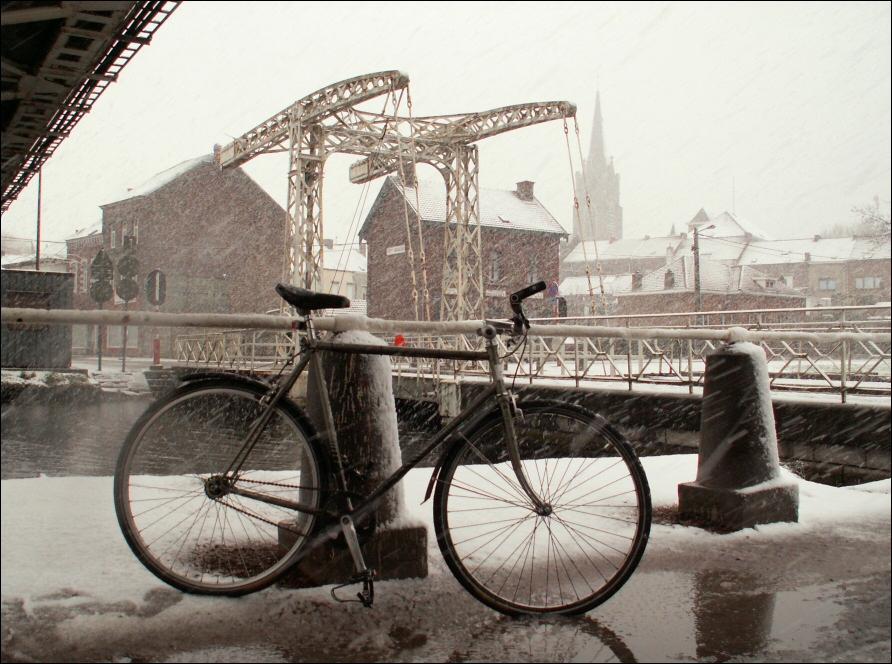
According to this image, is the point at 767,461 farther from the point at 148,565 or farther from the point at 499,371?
the point at 148,565

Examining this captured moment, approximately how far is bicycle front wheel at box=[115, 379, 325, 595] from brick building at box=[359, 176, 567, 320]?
524 inches

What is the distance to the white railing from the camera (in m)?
1.98

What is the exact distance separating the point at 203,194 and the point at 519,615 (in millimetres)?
24114

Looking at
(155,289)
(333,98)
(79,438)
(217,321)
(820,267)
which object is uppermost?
(333,98)

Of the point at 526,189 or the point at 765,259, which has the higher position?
the point at 526,189

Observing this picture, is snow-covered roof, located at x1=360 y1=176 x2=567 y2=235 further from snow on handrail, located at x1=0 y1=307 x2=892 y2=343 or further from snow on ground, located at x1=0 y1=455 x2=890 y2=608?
snow on ground, located at x1=0 y1=455 x2=890 y2=608

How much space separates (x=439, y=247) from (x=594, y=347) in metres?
13.3

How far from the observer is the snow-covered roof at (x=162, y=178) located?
20.5 meters

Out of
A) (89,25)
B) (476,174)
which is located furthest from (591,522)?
(476,174)

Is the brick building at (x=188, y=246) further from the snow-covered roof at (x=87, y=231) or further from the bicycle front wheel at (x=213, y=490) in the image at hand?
the bicycle front wheel at (x=213, y=490)

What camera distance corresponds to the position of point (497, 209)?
84.6 ft

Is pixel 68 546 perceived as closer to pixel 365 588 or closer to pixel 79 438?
pixel 365 588

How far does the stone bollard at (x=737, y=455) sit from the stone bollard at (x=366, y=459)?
1297 millimetres

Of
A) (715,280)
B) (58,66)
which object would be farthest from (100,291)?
(715,280)
